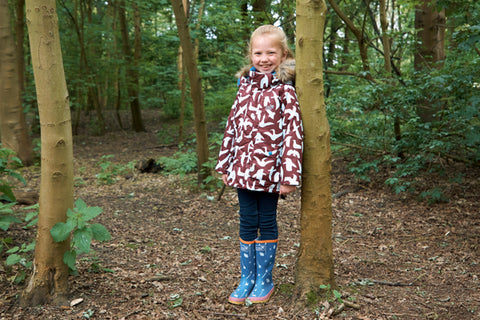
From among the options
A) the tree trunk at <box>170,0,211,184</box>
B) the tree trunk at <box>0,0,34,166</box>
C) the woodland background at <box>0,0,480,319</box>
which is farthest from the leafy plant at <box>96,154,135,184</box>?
the tree trunk at <box>170,0,211,184</box>

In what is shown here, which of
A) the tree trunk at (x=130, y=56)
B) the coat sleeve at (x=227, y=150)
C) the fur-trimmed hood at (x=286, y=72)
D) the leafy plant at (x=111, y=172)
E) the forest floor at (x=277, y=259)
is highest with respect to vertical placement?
the tree trunk at (x=130, y=56)

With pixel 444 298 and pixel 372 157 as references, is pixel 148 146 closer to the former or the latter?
pixel 372 157

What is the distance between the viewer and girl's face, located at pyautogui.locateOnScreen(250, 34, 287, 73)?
2.59 meters

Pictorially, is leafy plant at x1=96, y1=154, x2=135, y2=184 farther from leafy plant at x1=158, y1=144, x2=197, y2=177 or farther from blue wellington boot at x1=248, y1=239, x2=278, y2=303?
Result: blue wellington boot at x1=248, y1=239, x2=278, y2=303

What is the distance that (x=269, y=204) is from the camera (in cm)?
263

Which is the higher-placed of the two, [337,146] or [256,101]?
[256,101]

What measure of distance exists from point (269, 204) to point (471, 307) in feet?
5.11

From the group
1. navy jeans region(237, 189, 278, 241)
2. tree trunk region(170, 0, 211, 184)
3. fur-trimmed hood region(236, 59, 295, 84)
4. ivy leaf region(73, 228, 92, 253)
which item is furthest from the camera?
tree trunk region(170, 0, 211, 184)

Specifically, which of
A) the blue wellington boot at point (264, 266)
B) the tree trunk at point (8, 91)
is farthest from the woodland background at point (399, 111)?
the blue wellington boot at point (264, 266)

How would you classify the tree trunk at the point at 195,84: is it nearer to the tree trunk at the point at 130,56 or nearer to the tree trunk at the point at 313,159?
Answer: the tree trunk at the point at 313,159

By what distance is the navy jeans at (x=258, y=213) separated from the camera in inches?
104

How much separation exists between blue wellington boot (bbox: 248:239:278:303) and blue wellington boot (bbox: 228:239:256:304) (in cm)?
5

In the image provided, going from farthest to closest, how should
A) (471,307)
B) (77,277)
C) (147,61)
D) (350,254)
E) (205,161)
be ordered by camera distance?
1. (147,61)
2. (205,161)
3. (350,254)
4. (77,277)
5. (471,307)

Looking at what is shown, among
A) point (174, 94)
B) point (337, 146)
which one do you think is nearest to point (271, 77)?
point (337, 146)
